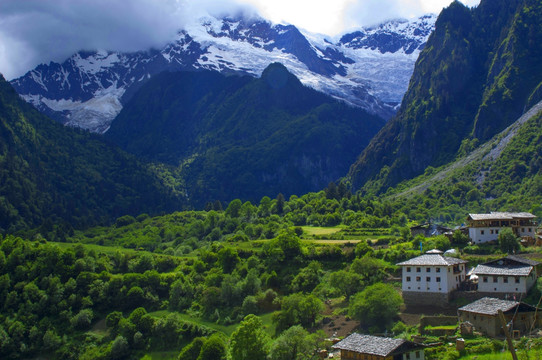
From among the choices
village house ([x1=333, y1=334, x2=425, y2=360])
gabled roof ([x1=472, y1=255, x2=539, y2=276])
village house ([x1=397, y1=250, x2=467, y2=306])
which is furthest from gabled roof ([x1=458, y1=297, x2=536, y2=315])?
village house ([x1=397, y1=250, x2=467, y2=306])

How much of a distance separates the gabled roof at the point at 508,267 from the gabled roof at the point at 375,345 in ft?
71.2

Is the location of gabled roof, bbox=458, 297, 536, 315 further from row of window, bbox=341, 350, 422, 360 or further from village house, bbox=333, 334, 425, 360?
row of window, bbox=341, 350, 422, 360

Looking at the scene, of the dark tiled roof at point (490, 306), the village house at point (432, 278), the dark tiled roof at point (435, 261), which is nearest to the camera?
the dark tiled roof at point (490, 306)

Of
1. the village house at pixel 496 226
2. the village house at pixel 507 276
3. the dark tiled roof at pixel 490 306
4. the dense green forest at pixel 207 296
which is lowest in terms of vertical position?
the dense green forest at pixel 207 296

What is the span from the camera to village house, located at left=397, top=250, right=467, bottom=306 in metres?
91.0

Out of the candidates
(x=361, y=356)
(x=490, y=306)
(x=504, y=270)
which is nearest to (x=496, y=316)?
(x=490, y=306)

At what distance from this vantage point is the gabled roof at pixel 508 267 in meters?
84.2

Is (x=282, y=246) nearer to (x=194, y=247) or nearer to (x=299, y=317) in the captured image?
(x=299, y=317)

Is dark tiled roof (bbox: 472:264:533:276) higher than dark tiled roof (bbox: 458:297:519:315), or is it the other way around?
dark tiled roof (bbox: 472:264:533:276)

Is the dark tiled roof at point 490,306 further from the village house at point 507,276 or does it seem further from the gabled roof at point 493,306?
the village house at point 507,276

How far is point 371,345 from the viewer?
234 ft

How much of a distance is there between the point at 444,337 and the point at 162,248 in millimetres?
131801

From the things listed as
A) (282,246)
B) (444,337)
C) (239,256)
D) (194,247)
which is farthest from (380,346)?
(194,247)

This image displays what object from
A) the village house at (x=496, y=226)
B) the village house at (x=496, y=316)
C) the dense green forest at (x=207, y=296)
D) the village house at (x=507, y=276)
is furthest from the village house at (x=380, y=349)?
the village house at (x=496, y=226)
